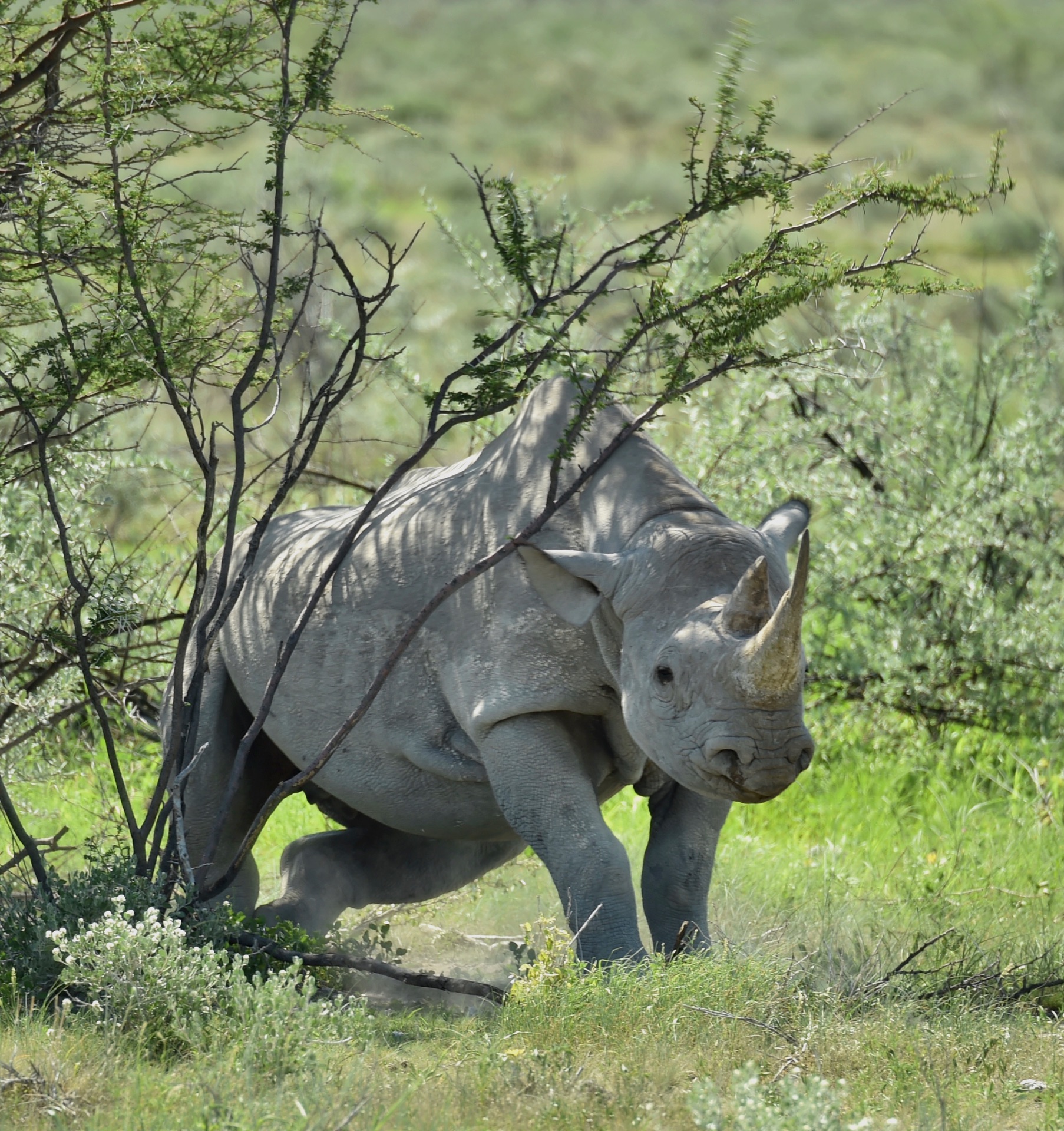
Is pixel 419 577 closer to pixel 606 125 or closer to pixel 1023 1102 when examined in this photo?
pixel 1023 1102

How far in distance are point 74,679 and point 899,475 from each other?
4.68 metres

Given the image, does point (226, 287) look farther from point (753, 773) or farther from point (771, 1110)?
point (771, 1110)

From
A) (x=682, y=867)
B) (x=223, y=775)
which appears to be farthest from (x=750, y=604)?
(x=223, y=775)

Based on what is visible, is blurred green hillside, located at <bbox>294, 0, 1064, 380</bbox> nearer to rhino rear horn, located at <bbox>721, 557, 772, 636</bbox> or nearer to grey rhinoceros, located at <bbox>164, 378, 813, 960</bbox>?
grey rhinoceros, located at <bbox>164, 378, 813, 960</bbox>

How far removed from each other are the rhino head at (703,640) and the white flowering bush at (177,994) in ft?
3.70

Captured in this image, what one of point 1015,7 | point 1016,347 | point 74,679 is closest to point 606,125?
point 1015,7

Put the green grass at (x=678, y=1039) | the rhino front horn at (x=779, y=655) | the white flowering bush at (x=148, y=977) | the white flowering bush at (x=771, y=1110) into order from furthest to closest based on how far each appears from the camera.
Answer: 1. the white flowering bush at (x=148, y=977)
2. the rhino front horn at (x=779, y=655)
3. the green grass at (x=678, y=1039)
4. the white flowering bush at (x=771, y=1110)

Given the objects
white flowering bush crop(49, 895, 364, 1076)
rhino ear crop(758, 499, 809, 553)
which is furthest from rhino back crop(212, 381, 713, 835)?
white flowering bush crop(49, 895, 364, 1076)

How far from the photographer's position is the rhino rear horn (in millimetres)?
3957

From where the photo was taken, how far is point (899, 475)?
28.5ft

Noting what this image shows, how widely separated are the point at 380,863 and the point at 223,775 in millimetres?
659

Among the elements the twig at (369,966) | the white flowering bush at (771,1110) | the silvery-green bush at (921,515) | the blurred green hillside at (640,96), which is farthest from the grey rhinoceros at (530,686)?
the blurred green hillside at (640,96)

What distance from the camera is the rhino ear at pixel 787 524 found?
4.72 m

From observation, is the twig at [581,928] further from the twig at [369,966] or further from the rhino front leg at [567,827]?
the twig at [369,966]
